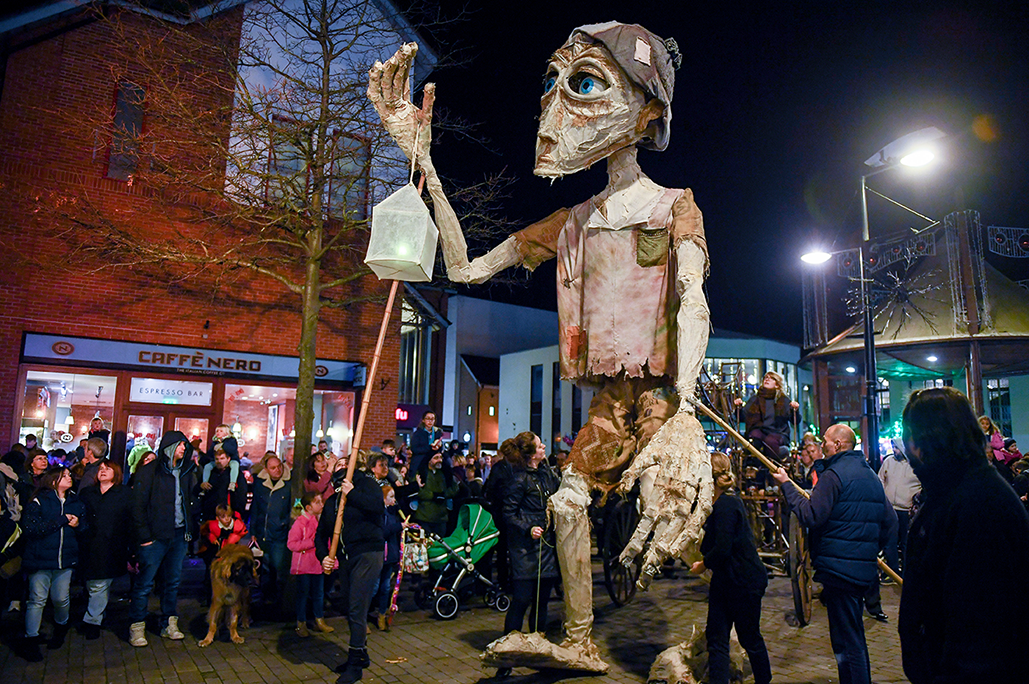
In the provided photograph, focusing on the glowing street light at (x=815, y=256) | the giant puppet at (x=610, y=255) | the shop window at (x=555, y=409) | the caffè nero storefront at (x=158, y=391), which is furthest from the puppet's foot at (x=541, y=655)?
the shop window at (x=555, y=409)

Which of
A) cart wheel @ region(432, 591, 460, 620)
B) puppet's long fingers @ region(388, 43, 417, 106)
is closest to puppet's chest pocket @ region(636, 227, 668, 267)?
puppet's long fingers @ region(388, 43, 417, 106)

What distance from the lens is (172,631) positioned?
6.34 metres

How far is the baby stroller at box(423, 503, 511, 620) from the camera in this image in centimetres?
741

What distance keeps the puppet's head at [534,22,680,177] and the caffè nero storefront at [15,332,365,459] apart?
10321 mm

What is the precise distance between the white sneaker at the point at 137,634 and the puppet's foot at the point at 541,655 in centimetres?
389

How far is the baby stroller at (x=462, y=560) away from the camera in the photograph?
7.41 metres

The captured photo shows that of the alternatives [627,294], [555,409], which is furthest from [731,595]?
[555,409]

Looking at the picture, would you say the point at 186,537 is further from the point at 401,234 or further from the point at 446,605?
the point at 401,234

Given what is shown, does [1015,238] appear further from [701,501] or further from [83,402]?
[83,402]

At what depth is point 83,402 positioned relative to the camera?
11.5m

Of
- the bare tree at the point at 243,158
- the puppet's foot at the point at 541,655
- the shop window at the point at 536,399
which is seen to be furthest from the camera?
the shop window at the point at 536,399

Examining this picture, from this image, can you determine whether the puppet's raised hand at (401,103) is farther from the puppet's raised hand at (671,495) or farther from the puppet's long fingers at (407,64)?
the puppet's raised hand at (671,495)

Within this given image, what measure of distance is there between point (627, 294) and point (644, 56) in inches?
50.2

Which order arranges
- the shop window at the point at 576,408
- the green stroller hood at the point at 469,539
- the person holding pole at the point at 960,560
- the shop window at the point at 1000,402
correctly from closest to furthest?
the person holding pole at the point at 960,560 → the green stroller hood at the point at 469,539 → the shop window at the point at 1000,402 → the shop window at the point at 576,408
